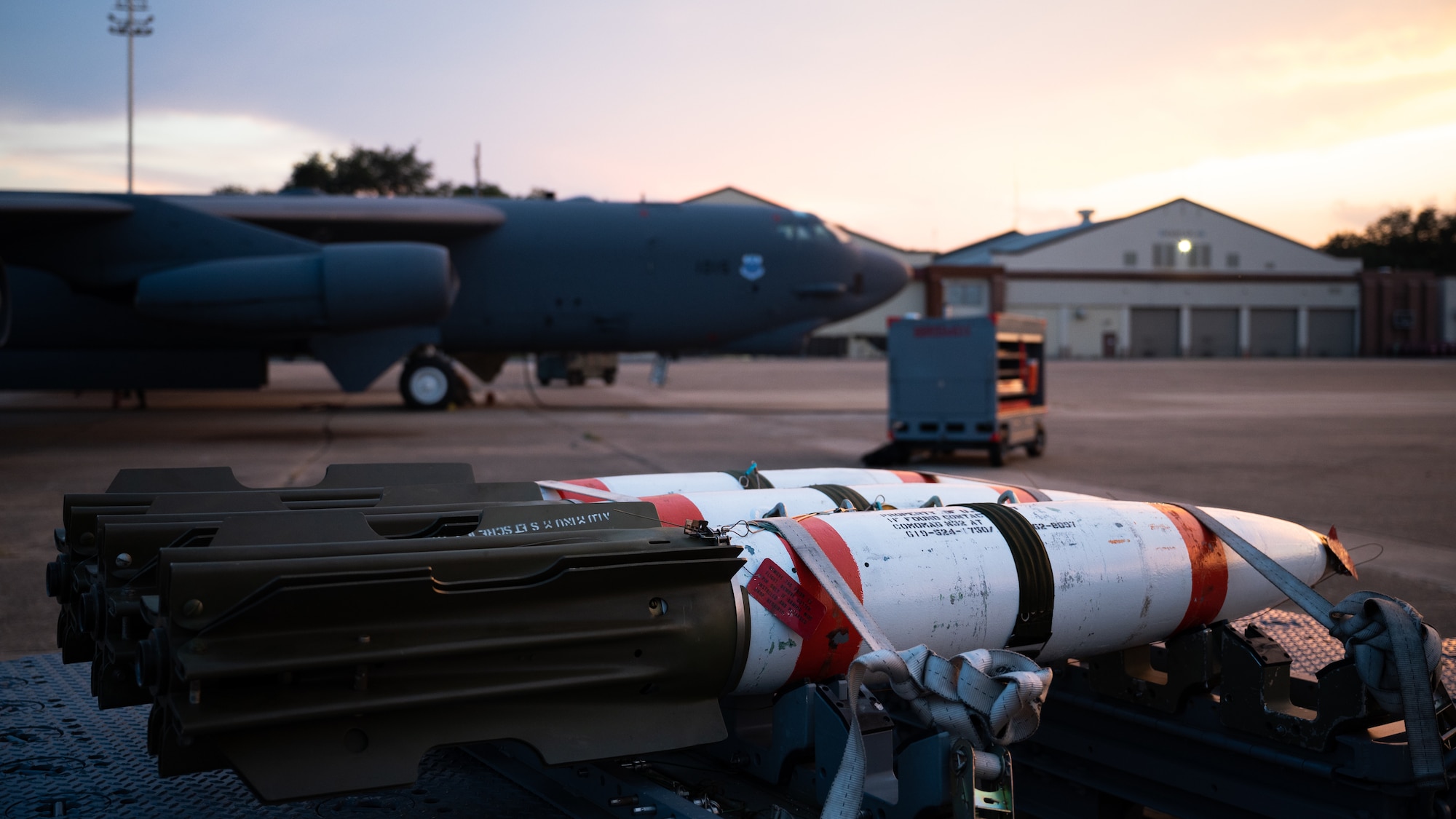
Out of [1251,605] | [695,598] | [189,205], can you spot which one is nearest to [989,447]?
[1251,605]

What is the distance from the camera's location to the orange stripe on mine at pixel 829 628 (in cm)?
267

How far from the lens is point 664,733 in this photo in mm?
2320

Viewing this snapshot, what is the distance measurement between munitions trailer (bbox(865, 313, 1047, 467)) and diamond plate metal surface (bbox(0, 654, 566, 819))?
818 cm

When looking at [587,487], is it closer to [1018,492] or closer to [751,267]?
[1018,492]

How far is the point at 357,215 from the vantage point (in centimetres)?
1591

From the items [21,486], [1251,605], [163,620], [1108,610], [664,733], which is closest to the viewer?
[163,620]

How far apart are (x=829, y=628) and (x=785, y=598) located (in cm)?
19

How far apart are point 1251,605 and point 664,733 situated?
7.70 feet

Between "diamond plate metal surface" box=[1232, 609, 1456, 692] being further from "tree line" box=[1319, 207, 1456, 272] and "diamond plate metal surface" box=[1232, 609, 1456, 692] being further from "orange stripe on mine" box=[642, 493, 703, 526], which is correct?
"tree line" box=[1319, 207, 1456, 272]

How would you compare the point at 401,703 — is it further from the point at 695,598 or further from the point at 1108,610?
the point at 1108,610

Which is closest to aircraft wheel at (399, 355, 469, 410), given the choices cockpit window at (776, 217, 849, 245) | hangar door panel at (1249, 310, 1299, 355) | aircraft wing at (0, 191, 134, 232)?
aircraft wing at (0, 191, 134, 232)

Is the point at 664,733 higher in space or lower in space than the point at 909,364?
lower

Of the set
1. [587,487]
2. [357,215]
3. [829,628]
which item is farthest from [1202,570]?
[357,215]

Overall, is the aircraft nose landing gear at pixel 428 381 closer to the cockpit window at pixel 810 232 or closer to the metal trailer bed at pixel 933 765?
the cockpit window at pixel 810 232
